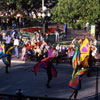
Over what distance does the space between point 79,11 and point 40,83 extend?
24.2 feet

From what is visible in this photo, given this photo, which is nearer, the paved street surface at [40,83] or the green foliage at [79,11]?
the paved street surface at [40,83]

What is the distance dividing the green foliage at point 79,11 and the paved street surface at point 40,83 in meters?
3.94

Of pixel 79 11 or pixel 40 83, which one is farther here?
pixel 79 11

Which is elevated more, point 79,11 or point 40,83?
point 79,11

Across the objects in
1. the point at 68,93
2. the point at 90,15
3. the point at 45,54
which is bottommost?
the point at 68,93

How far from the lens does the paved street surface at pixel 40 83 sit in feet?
39.3

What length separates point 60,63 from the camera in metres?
17.2

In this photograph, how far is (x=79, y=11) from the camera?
746 inches

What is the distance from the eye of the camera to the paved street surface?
39.3 ft

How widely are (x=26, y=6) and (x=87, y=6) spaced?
15431 mm

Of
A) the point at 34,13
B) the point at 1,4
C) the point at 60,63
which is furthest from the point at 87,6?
the point at 1,4

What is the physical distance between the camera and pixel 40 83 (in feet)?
44.0

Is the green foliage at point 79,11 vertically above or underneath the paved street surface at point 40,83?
above

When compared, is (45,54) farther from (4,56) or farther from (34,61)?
(4,56)
